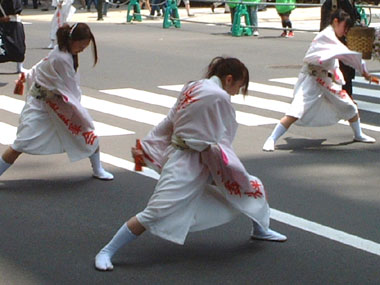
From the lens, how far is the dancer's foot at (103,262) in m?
5.52

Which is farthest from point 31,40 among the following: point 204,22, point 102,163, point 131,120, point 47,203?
point 47,203

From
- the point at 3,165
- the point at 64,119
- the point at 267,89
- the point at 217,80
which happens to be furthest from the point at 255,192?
the point at 267,89

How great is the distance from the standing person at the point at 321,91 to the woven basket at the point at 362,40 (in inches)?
105

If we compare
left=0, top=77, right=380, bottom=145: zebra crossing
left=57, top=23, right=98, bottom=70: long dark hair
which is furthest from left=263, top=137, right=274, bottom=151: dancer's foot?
left=57, top=23, right=98, bottom=70: long dark hair

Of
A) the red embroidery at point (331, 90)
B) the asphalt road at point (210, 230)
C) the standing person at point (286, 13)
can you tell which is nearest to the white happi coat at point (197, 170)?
the asphalt road at point (210, 230)

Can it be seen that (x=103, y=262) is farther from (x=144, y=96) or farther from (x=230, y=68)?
(x=144, y=96)

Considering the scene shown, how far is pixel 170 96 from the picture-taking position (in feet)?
42.9

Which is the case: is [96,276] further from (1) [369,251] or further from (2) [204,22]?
(2) [204,22]

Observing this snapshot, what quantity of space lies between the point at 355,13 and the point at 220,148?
313 inches

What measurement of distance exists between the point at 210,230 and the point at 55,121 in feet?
6.57

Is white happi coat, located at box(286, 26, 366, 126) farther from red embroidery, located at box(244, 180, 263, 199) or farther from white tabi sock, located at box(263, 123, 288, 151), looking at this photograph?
red embroidery, located at box(244, 180, 263, 199)

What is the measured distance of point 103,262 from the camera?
5535mm

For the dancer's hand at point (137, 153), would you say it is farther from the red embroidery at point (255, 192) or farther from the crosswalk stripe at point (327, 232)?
the crosswalk stripe at point (327, 232)

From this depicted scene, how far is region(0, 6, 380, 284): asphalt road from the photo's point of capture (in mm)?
5544
